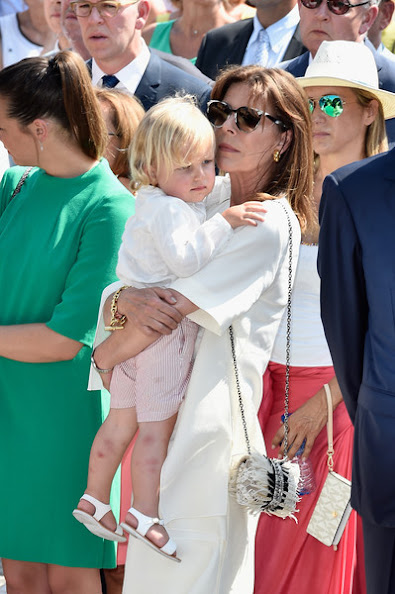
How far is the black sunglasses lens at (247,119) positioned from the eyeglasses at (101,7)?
266cm

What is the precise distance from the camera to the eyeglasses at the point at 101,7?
5.70 m

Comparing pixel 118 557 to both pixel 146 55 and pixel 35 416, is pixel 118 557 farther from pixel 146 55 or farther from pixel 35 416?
pixel 146 55

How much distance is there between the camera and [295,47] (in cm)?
607

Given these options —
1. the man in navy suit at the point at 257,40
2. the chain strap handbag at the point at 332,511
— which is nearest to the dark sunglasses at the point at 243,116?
the chain strap handbag at the point at 332,511

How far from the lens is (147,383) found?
10.5 feet

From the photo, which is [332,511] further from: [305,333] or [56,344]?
[56,344]

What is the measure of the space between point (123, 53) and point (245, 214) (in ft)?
9.38

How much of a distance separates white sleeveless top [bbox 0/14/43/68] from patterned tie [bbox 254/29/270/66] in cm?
221

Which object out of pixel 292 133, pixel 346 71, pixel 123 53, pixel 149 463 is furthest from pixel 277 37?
pixel 149 463

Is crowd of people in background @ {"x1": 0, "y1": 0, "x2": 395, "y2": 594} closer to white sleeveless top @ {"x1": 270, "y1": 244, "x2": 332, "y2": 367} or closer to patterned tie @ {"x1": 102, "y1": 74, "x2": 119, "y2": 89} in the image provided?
white sleeveless top @ {"x1": 270, "y1": 244, "x2": 332, "y2": 367}

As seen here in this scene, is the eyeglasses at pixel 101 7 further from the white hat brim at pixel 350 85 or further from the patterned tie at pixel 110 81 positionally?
the white hat brim at pixel 350 85

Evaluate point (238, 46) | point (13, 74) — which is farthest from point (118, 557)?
point (238, 46)

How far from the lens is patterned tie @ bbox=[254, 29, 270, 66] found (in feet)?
20.1

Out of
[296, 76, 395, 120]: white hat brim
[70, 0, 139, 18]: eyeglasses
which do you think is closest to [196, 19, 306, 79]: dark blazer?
[70, 0, 139, 18]: eyeglasses
